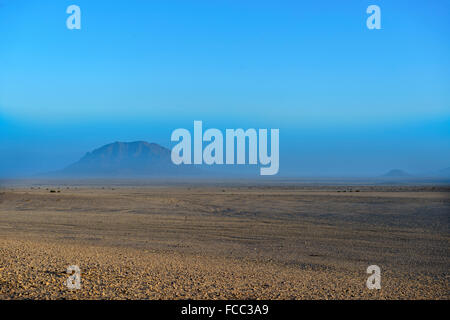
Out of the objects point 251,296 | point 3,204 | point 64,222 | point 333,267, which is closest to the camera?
point 251,296

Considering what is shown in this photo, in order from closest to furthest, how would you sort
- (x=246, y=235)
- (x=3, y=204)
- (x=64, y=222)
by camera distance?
(x=246, y=235) < (x=64, y=222) < (x=3, y=204)

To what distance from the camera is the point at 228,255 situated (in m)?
13.1

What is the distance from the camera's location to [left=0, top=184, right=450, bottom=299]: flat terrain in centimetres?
831

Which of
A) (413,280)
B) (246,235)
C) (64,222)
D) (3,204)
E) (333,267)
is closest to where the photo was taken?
(413,280)

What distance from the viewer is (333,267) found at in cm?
1125

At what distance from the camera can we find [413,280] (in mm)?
9758

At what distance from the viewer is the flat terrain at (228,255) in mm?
8312

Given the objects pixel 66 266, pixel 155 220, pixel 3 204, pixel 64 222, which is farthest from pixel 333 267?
pixel 3 204
